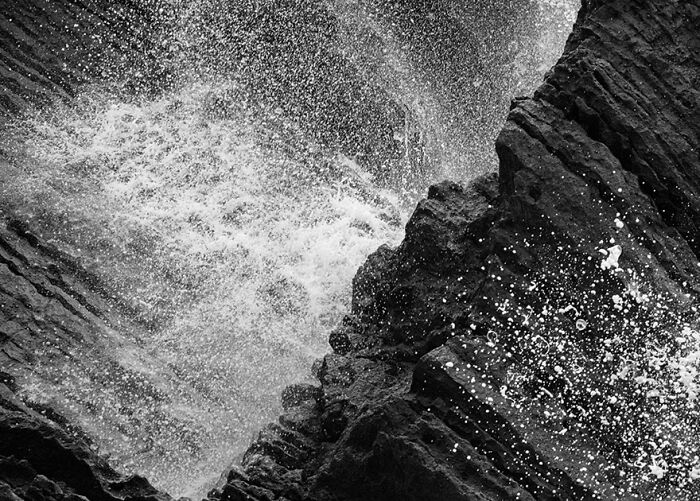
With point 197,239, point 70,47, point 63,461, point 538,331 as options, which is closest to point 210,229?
point 197,239

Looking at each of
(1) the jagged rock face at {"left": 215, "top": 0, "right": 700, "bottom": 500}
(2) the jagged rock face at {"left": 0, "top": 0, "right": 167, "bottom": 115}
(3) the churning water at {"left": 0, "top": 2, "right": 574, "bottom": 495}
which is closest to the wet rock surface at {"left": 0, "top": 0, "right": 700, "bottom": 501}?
(1) the jagged rock face at {"left": 215, "top": 0, "right": 700, "bottom": 500}

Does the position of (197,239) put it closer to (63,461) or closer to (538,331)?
(63,461)

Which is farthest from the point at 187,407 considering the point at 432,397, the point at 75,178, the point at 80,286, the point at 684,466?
the point at 684,466

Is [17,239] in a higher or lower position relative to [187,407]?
higher

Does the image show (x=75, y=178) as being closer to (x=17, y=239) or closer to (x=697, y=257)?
(x=17, y=239)

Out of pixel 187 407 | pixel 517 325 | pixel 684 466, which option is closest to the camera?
pixel 684 466

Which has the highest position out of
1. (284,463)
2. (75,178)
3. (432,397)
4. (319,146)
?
(319,146)

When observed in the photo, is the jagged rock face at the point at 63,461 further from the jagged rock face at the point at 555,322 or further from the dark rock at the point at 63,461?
the jagged rock face at the point at 555,322
